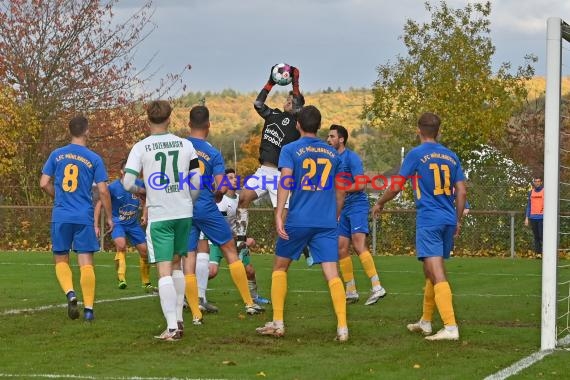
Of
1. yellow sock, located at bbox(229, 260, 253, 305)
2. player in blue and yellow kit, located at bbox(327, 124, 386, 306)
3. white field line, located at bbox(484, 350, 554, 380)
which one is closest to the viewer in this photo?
white field line, located at bbox(484, 350, 554, 380)

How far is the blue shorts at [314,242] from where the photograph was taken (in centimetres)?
998

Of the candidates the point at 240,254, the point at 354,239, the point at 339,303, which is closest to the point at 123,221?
the point at 240,254

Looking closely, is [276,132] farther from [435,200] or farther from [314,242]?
[435,200]

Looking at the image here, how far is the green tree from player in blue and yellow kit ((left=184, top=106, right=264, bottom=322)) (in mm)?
25388

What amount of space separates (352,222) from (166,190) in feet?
15.1

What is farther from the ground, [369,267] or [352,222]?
[352,222]

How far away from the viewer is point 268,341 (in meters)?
9.82

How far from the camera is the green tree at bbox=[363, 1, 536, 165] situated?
36531 millimetres

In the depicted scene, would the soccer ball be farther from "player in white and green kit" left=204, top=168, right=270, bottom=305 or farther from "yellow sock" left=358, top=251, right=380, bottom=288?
"yellow sock" left=358, top=251, right=380, bottom=288

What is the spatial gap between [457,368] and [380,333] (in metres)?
2.16

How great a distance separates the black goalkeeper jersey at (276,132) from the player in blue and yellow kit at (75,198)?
80.1 inches

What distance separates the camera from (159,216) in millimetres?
9961

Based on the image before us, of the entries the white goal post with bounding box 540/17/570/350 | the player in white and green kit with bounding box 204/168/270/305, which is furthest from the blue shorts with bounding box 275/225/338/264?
the player in white and green kit with bounding box 204/168/270/305

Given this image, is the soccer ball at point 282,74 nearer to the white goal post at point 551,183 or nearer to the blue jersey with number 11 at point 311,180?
the blue jersey with number 11 at point 311,180
